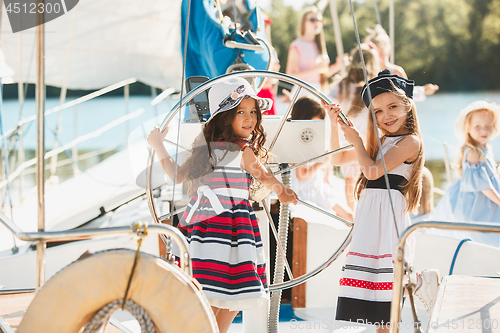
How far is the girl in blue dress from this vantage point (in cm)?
219

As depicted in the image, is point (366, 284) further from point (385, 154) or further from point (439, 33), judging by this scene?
point (439, 33)

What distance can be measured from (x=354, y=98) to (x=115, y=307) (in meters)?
1.24

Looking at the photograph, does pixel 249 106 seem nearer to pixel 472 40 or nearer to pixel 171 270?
pixel 171 270

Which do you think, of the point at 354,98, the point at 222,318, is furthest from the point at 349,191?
the point at 222,318

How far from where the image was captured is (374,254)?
1.31m

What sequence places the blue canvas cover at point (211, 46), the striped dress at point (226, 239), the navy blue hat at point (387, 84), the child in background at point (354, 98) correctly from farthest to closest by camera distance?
1. the blue canvas cover at point (211, 46)
2. the child in background at point (354, 98)
3. the navy blue hat at point (387, 84)
4. the striped dress at point (226, 239)

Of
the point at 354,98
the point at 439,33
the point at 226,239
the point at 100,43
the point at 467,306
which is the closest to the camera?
the point at 467,306

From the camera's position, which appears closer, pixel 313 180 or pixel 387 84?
pixel 387 84

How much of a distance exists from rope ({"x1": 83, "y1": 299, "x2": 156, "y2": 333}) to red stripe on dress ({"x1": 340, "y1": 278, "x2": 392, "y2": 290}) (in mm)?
675

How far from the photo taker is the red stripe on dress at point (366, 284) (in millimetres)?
1285

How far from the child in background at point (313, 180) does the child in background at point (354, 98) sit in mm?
84

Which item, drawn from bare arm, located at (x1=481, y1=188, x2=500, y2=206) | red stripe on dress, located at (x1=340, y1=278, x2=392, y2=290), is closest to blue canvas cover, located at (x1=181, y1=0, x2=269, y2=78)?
red stripe on dress, located at (x1=340, y1=278, x2=392, y2=290)

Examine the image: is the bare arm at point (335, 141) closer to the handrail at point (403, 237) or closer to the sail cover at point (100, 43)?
the handrail at point (403, 237)

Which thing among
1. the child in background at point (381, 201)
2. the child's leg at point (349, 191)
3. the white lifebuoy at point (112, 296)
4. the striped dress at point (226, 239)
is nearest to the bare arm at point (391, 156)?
the child in background at point (381, 201)
